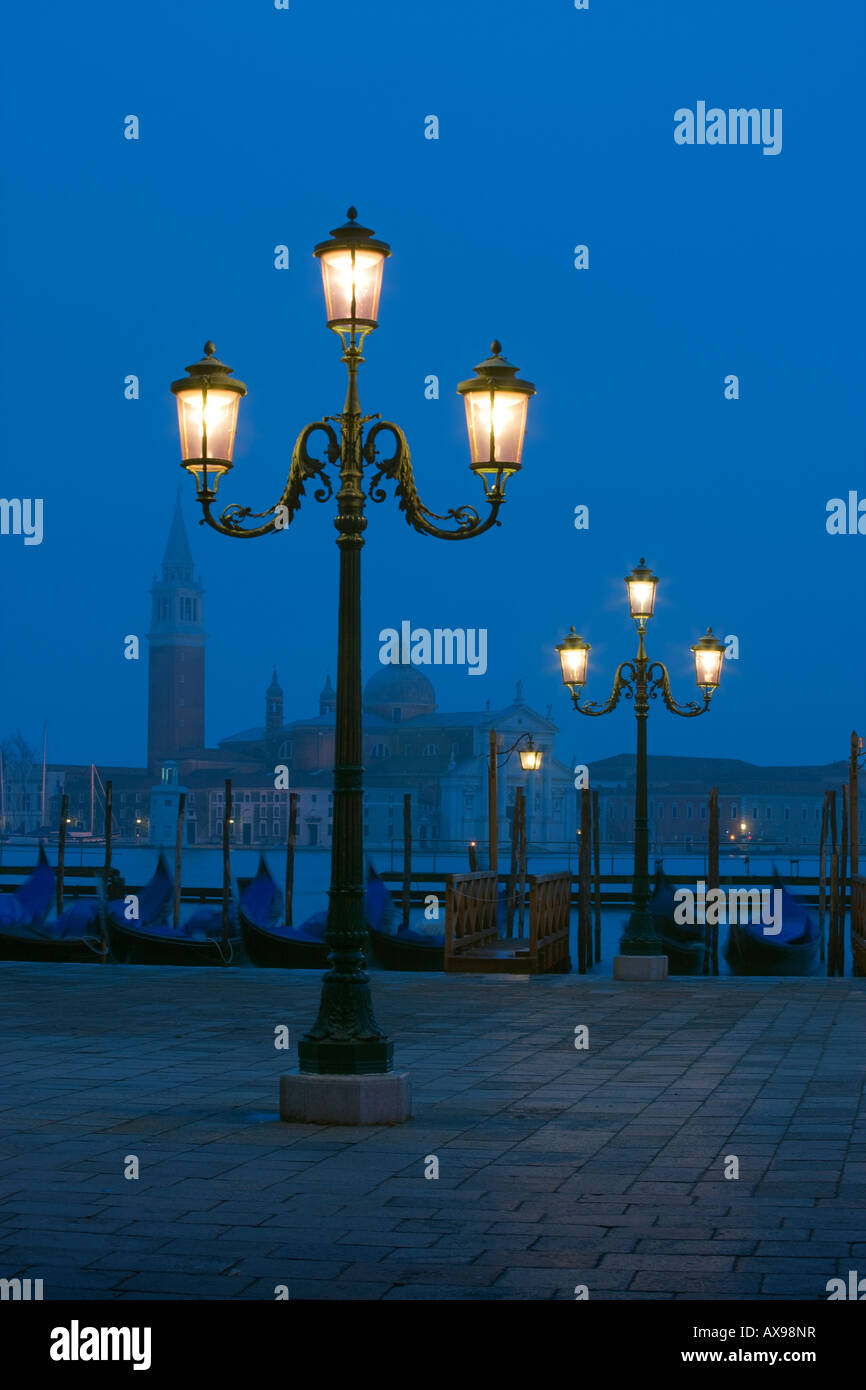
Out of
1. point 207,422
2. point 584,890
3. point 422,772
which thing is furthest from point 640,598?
point 422,772

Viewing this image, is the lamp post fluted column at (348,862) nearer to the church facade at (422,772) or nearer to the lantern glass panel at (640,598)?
the lantern glass panel at (640,598)

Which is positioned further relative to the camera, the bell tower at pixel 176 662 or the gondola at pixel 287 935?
the bell tower at pixel 176 662

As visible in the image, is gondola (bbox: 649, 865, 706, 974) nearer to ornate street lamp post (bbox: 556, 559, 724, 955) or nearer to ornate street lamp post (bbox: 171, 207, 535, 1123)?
ornate street lamp post (bbox: 556, 559, 724, 955)

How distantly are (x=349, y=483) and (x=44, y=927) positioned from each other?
18588 mm

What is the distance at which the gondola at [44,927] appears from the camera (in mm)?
22016

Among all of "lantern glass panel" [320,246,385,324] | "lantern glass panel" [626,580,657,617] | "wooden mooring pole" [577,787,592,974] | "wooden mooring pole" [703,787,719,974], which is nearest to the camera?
"lantern glass panel" [320,246,385,324]

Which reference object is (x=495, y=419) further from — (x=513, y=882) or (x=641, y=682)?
(x=513, y=882)

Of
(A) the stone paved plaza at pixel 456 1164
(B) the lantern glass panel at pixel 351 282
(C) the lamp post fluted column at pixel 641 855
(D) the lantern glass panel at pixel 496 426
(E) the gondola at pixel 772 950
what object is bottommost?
(E) the gondola at pixel 772 950

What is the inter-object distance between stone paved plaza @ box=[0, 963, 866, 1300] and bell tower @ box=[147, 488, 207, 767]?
326ft

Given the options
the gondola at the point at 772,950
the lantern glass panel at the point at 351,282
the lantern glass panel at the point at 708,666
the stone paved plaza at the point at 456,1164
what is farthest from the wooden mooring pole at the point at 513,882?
the lantern glass panel at the point at 351,282

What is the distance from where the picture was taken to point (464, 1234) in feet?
16.9

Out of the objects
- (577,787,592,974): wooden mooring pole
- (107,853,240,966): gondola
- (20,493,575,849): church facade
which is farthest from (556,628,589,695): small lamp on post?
(20,493,575,849): church facade

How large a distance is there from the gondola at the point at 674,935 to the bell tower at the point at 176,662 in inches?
3290

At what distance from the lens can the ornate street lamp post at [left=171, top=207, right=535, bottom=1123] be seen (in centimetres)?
745
